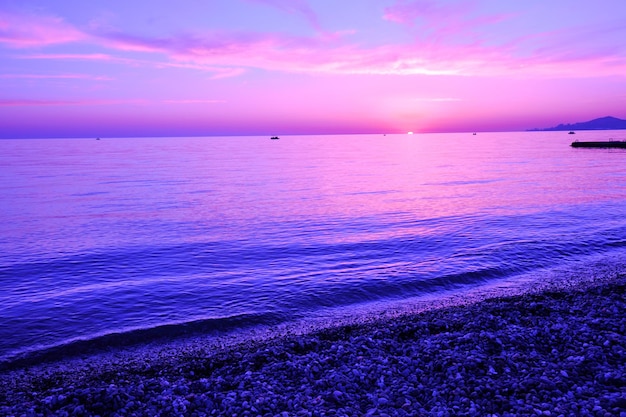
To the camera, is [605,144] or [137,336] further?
[605,144]

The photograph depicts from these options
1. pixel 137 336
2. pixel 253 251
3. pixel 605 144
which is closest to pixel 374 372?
pixel 137 336

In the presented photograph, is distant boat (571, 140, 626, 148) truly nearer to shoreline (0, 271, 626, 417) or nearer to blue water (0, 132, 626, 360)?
blue water (0, 132, 626, 360)

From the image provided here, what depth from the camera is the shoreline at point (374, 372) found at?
8.00 meters

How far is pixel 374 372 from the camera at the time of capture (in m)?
9.19

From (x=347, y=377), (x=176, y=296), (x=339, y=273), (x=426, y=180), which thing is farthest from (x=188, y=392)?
(x=426, y=180)

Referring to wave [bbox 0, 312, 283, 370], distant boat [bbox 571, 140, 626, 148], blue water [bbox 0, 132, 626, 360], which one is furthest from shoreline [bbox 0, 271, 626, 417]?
distant boat [bbox 571, 140, 626, 148]

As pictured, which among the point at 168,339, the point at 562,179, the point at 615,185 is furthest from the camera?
the point at 562,179

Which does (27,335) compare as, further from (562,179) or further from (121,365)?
(562,179)

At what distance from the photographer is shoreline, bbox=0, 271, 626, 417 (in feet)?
26.2

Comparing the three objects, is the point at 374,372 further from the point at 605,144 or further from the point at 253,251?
the point at 605,144

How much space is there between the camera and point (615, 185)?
51688mm

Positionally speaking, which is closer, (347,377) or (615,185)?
(347,377)

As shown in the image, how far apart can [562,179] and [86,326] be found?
62342 millimetres

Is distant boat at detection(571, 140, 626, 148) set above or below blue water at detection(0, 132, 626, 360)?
above
